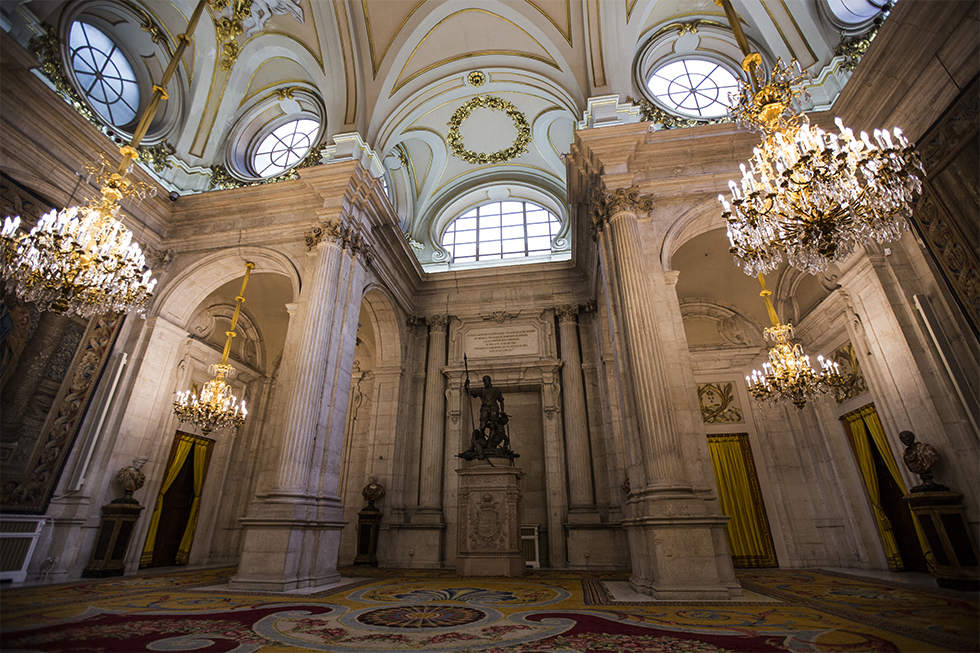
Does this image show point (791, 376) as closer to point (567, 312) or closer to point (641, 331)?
point (641, 331)

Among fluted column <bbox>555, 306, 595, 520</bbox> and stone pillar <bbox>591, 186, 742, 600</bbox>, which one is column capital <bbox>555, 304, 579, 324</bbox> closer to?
fluted column <bbox>555, 306, 595, 520</bbox>

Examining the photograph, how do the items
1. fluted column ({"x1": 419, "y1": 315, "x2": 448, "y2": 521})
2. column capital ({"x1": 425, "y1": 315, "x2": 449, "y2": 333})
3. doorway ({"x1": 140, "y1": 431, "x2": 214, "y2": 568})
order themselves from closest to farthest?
doorway ({"x1": 140, "y1": 431, "x2": 214, "y2": 568}) < fluted column ({"x1": 419, "y1": 315, "x2": 448, "y2": 521}) < column capital ({"x1": 425, "y1": 315, "x2": 449, "y2": 333})

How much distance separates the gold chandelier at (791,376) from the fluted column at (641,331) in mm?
2561

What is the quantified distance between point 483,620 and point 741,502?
7338mm

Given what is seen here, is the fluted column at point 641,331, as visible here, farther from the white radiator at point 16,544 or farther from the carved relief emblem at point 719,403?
the white radiator at point 16,544

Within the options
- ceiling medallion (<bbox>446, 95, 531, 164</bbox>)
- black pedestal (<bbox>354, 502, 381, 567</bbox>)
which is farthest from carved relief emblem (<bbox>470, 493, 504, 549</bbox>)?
ceiling medallion (<bbox>446, 95, 531, 164</bbox>)

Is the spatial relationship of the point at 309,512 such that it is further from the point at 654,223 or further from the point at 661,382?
the point at 654,223

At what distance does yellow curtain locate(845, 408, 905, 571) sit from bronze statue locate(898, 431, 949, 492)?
7.33 feet

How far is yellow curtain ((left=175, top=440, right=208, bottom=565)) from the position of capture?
355 inches

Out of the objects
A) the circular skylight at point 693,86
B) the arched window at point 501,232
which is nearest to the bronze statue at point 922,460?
the circular skylight at point 693,86

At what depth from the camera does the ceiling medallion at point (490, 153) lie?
10414 millimetres

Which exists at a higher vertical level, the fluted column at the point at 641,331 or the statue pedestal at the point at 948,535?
the fluted column at the point at 641,331

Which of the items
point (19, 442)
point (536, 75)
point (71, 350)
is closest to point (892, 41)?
point (536, 75)

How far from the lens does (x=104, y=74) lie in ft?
25.7
